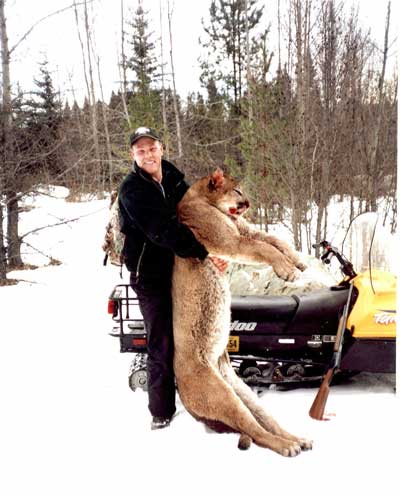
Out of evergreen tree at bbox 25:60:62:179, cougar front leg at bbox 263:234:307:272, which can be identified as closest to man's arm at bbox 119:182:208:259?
cougar front leg at bbox 263:234:307:272

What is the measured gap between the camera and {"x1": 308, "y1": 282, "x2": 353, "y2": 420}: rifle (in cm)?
292

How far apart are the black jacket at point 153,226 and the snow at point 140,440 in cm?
96

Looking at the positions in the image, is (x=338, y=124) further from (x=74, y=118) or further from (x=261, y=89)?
(x=74, y=118)

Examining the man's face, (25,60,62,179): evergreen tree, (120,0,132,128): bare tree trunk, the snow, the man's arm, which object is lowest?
the snow

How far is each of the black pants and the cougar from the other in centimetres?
6

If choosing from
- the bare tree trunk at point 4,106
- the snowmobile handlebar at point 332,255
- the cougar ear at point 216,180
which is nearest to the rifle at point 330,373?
the snowmobile handlebar at point 332,255

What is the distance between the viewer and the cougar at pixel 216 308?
8.75 ft

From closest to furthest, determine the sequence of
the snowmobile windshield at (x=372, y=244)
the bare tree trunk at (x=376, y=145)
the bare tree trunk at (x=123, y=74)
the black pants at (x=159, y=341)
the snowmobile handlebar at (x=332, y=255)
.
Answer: the black pants at (x=159, y=341) → the snowmobile handlebar at (x=332, y=255) → the snowmobile windshield at (x=372, y=244) → the bare tree trunk at (x=376, y=145) → the bare tree trunk at (x=123, y=74)

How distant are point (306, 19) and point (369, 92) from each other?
113 centimetres

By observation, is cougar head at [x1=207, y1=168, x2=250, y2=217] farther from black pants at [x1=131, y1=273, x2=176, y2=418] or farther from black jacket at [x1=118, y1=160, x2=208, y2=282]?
black pants at [x1=131, y1=273, x2=176, y2=418]

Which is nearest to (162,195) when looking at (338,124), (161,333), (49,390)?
(161,333)

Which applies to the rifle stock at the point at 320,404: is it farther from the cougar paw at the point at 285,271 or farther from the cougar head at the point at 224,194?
the cougar head at the point at 224,194

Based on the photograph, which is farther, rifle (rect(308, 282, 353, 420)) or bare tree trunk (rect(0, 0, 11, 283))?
bare tree trunk (rect(0, 0, 11, 283))

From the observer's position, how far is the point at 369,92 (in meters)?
5.98
